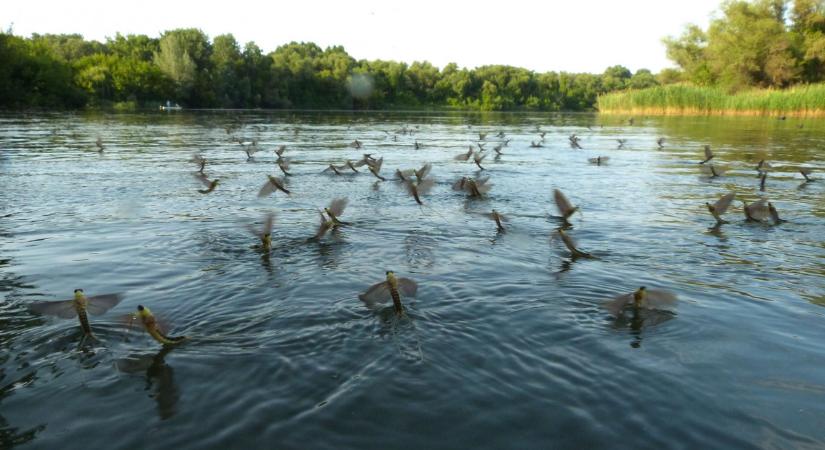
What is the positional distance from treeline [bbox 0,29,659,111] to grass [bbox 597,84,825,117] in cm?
6568

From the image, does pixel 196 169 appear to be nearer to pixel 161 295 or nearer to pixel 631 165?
pixel 161 295

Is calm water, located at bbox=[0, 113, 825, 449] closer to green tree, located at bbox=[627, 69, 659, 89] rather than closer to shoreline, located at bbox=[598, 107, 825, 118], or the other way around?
shoreline, located at bbox=[598, 107, 825, 118]

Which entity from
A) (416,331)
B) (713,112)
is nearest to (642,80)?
(713,112)

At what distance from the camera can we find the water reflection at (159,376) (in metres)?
3.90

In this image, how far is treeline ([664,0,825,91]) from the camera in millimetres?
70375

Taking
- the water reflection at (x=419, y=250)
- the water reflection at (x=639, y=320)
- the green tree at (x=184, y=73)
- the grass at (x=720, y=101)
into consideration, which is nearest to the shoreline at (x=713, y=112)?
the grass at (x=720, y=101)

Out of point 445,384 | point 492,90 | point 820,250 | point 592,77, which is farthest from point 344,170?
point 592,77

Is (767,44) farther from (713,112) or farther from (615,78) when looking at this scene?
(615,78)

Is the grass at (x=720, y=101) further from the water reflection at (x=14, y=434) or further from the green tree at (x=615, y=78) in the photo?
the green tree at (x=615, y=78)

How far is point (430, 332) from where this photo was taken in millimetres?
5121

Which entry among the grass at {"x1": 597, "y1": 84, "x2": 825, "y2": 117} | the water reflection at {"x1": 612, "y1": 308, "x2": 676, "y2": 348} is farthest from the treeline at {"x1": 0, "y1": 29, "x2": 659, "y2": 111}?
the water reflection at {"x1": 612, "y1": 308, "x2": 676, "y2": 348}

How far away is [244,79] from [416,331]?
104 meters

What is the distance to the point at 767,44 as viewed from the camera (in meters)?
71.4

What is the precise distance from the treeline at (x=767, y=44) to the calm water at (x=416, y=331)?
237 ft
